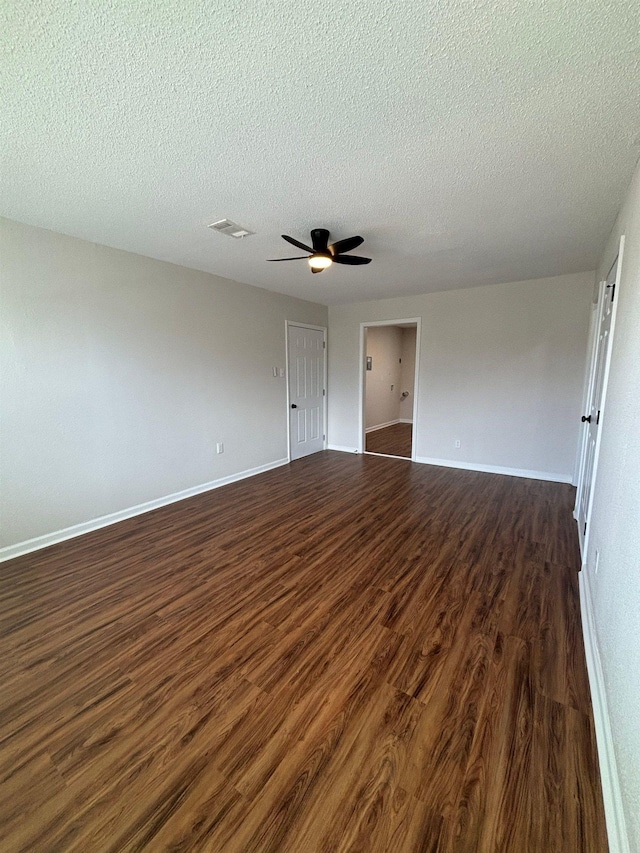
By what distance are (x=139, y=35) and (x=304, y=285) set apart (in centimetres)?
336

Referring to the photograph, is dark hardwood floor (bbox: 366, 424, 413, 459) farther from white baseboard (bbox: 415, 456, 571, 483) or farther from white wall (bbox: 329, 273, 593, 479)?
white wall (bbox: 329, 273, 593, 479)

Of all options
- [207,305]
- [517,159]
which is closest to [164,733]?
[517,159]

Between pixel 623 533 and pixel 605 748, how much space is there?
2.60 ft

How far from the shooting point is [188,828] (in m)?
1.12

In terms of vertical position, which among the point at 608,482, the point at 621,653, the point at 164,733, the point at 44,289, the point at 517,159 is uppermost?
the point at 517,159

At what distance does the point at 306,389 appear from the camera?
568 centimetres

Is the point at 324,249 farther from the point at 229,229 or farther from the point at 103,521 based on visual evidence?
the point at 103,521

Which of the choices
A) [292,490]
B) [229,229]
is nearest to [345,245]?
[229,229]

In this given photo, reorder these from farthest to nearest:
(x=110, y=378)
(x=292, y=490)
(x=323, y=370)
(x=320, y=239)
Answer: (x=323, y=370) → (x=292, y=490) → (x=110, y=378) → (x=320, y=239)

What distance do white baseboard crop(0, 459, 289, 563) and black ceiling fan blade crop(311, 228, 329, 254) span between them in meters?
2.89

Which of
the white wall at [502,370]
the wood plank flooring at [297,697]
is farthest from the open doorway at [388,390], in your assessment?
the wood plank flooring at [297,697]

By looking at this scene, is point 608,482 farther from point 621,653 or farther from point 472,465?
point 472,465

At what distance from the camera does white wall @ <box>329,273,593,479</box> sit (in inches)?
166

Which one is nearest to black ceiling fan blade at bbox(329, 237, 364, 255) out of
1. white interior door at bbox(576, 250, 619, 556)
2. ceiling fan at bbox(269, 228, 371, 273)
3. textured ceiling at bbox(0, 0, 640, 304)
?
ceiling fan at bbox(269, 228, 371, 273)
